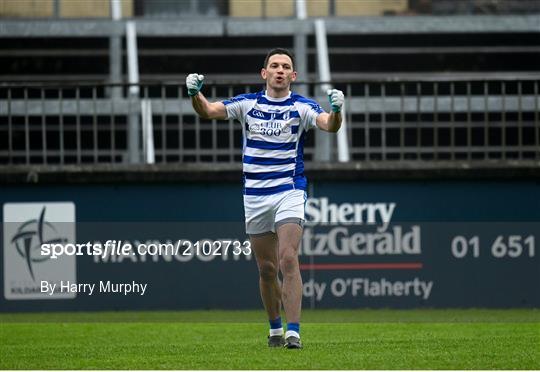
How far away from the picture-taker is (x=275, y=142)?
29.3 feet

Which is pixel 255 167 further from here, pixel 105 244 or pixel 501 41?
pixel 501 41

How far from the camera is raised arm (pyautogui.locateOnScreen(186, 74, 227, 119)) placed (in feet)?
29.1

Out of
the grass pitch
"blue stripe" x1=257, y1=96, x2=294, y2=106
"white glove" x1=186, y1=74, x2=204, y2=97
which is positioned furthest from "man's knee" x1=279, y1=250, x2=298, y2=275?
"white glove" x1=186, y1=74, x2=204, y2=97

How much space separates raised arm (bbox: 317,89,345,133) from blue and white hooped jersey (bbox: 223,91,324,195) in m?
0.09

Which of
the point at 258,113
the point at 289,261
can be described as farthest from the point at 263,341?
the point at 258,113

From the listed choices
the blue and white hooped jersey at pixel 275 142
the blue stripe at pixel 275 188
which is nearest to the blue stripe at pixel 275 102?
the blue and white hooped jersey at pixel 275 142

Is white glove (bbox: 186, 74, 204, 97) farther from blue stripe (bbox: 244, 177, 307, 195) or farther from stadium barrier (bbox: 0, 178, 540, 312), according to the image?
stadium barrier (bbox: 0, 178, 540, 312)

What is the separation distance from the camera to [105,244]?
14633 millimetres

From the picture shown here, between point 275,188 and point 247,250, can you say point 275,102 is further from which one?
point 247,250

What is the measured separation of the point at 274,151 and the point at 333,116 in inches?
19.3

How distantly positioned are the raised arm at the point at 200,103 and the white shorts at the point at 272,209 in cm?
59

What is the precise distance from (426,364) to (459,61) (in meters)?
13.3

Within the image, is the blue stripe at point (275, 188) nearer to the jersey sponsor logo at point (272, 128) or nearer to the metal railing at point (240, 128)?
the jersey sponsor logo at point (272, 128)

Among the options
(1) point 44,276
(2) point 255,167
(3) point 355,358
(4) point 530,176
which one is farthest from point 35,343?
(4) point 530,176
